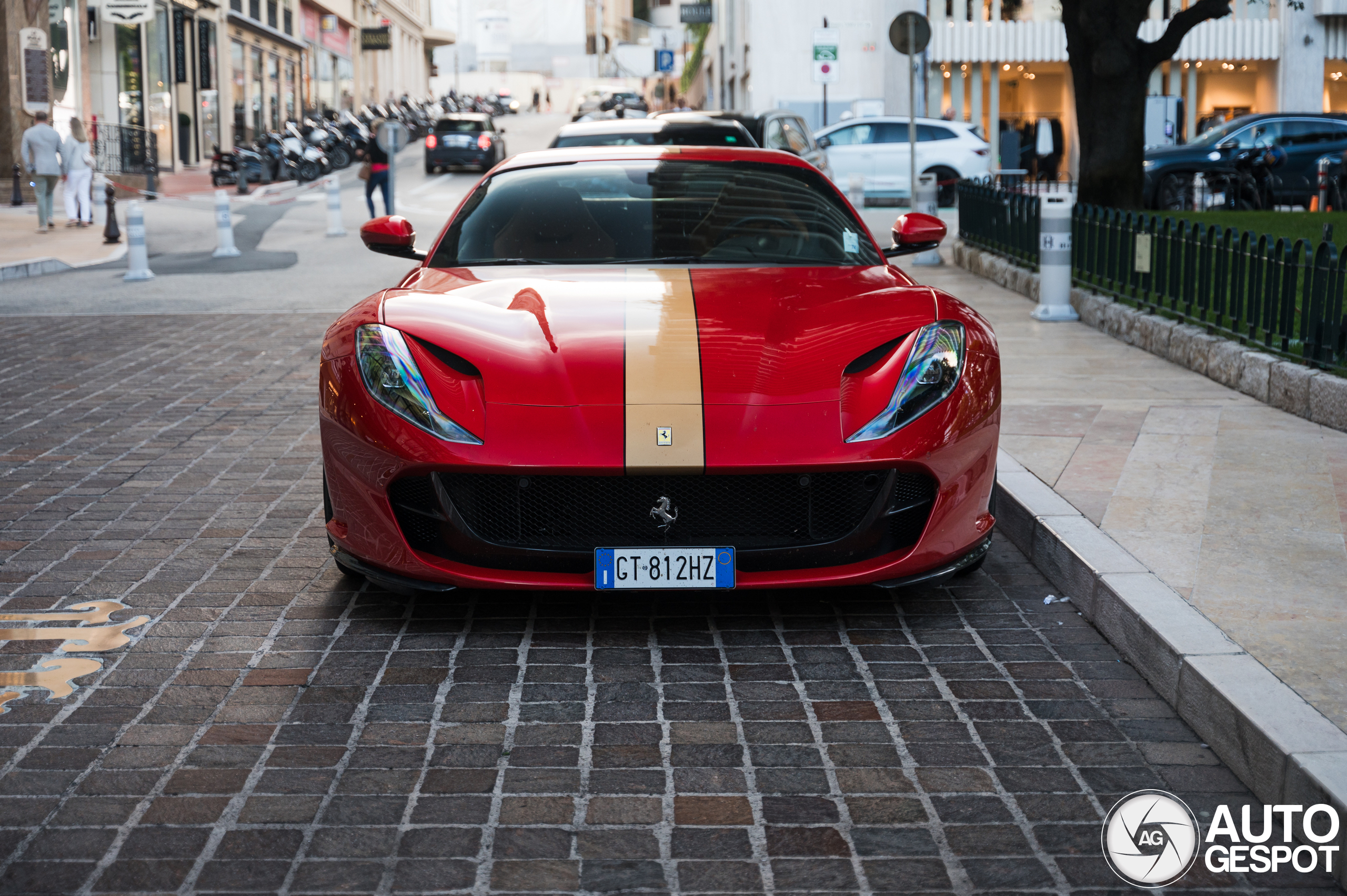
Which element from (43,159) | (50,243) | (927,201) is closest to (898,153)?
(927,201)

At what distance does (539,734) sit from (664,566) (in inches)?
27.5

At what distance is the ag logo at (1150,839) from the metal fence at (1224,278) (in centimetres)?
441

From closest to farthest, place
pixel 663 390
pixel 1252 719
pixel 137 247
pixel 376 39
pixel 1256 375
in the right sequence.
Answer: pixel 1252 719
pixel 663 390
pixel 1256 375
pixel 137 247
pixel 376 39

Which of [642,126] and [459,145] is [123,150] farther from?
[642,126]

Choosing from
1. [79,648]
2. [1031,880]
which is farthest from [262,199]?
[1031,880]

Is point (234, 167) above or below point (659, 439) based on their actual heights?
above

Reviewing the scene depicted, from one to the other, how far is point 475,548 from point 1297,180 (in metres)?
20.8

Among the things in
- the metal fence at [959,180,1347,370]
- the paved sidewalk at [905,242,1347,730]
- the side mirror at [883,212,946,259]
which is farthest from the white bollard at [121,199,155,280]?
the side mirror at [883,212,946,259]

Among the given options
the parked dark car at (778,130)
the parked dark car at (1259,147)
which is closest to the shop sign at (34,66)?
the parked dark car at (778,130)

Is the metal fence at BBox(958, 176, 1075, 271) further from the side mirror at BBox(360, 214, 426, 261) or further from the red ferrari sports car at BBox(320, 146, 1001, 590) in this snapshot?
the red ferrari sports car at BBox(320, 146, 1001, 590)

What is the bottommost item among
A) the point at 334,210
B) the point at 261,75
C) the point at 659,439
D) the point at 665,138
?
the point at 659,439

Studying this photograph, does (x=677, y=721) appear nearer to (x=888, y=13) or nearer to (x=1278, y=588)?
(x=1278, y=588)

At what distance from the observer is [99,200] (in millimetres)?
26469

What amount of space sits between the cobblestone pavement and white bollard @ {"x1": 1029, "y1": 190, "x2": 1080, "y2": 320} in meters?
6.14
